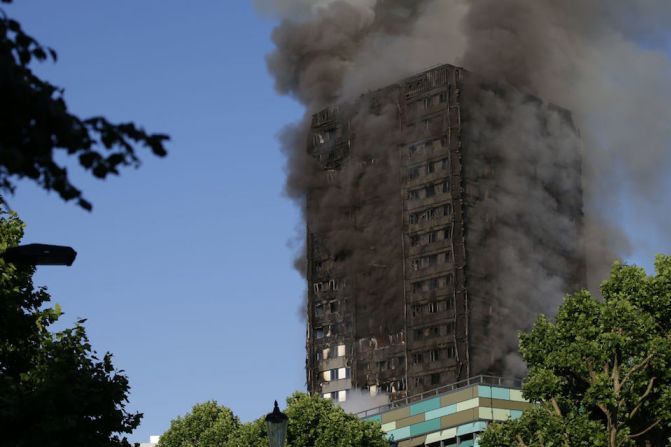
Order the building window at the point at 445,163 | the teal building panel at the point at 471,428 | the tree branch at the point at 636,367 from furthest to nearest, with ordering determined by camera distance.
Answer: the building window at the point at 445,163 < the teal building panel at the point at 471,428 < the tree branch at the point at 636,367

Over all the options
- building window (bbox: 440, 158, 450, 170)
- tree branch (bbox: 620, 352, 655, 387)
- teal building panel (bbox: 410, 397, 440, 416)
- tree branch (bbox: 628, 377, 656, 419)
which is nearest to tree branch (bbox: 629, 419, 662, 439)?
tree branch (bbox: 628, 377, 656, 419)

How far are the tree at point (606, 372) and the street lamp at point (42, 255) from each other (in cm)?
4122

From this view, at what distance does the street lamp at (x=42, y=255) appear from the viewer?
23719 millimetres

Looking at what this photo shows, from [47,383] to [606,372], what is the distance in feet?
96.9

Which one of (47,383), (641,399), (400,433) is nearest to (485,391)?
(400,433)

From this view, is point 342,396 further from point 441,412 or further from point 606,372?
point 606,372

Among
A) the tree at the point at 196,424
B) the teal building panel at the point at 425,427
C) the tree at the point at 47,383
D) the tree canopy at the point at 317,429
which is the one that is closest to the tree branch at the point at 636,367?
the tree at the point at 47,383

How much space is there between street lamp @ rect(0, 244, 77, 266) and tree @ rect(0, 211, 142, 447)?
59.9ft

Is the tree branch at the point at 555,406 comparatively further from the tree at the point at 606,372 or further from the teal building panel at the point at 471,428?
the teal building panel at the point at 471,428

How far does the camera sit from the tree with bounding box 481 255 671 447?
61.3 m

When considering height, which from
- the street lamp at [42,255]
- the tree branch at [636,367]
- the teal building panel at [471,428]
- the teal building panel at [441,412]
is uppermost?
the teal building panel at [441,412]

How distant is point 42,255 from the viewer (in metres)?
23.9

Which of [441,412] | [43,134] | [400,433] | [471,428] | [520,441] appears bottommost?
[43,134]

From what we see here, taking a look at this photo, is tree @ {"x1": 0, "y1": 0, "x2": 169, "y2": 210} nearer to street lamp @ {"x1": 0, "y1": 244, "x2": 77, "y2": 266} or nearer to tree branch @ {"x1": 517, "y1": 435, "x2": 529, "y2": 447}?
street lamp @ {"x1": 0, "y1": 244, "x2": 77, "y2": 266}
